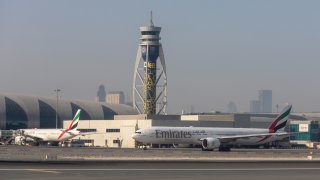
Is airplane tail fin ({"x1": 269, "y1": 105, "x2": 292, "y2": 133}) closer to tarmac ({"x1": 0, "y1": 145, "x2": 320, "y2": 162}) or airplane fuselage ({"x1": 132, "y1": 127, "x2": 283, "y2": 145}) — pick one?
airplane fuselage ({"x1": 132, "y1": 127, "x2": 283, "y2": 145})

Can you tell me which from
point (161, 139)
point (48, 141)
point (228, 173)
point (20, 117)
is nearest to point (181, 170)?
point (228, 173)

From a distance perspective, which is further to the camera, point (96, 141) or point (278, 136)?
point (96, 141)

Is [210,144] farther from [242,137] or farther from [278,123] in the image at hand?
[278,123]

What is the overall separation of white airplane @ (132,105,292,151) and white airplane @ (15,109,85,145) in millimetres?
27272

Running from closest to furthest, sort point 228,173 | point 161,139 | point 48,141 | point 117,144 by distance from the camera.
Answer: point 228,173 < point 161,139 < point 48,141 < point 117,144

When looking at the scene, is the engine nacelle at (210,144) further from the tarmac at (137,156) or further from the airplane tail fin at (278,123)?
the tarmac at (137,156)

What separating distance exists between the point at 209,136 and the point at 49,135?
38.2 metres

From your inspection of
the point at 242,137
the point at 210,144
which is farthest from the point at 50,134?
the point at 242,137

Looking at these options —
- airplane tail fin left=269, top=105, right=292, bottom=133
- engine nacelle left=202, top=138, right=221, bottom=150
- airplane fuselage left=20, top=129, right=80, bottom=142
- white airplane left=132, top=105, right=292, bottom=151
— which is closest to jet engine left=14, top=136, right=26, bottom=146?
airplane fuselage left=20, top=129, right=80, bottom=142

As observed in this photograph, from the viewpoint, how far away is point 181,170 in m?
48.5

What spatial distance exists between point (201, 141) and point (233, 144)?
9315mm

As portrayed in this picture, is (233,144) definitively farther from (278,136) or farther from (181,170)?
(181,170)

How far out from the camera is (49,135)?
13900 centimetres

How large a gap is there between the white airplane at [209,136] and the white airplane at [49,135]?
2727cm
